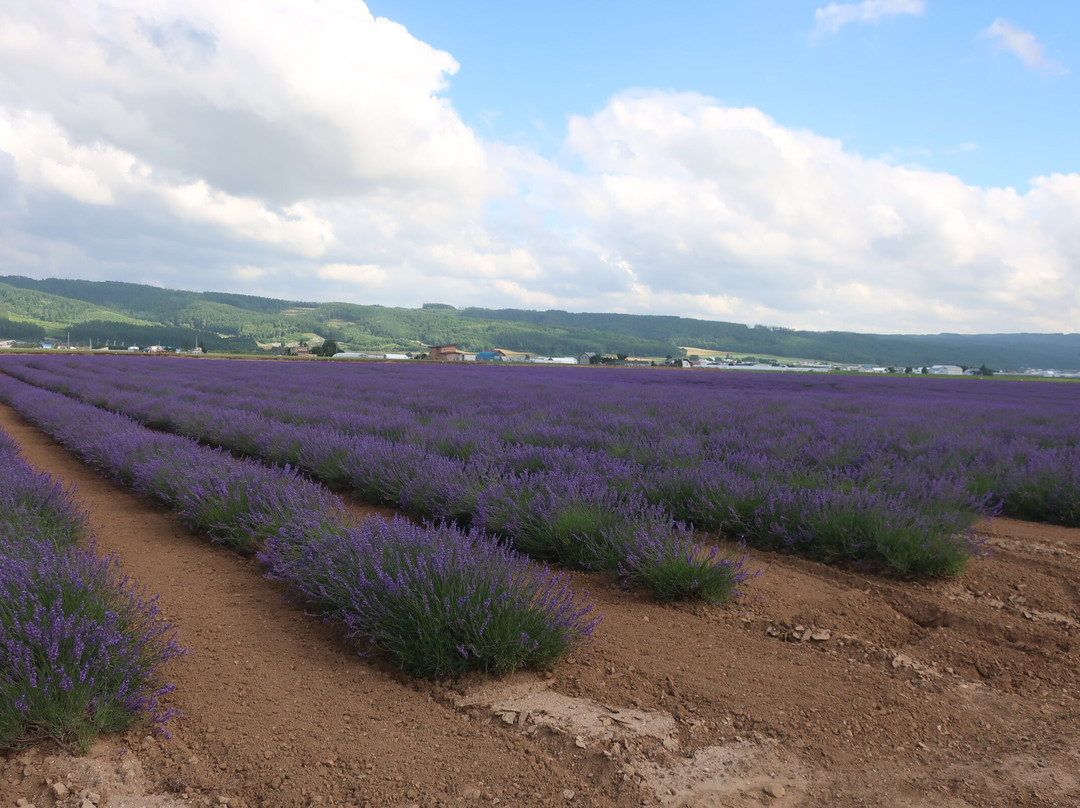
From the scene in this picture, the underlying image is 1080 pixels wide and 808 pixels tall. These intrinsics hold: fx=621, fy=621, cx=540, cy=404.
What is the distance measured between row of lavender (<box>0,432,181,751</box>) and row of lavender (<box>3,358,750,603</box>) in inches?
70.9

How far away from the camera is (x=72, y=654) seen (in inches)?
80.7

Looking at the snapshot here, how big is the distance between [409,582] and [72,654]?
Result: 3.83 ft

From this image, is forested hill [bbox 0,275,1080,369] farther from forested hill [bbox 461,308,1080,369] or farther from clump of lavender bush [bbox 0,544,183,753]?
clump of lavender bush [bbox 0,544,183,753]

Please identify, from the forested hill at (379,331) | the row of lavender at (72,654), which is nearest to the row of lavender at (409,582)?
the row of lavender at (72,654)

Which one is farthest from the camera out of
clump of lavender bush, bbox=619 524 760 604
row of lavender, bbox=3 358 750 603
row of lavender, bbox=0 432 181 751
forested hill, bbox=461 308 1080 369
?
forested hill, bbox=461 308 1080 369

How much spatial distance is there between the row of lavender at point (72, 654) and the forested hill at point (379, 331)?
123870 millimetres

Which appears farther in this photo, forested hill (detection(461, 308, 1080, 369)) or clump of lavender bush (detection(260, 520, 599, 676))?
forested hill (detection(461, 308, 1080, 369))

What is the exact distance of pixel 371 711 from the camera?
2.21 metres

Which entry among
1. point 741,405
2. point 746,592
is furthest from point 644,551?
point 741,405

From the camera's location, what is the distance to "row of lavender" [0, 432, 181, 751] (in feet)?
6.19

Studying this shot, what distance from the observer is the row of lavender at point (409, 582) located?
2.46m

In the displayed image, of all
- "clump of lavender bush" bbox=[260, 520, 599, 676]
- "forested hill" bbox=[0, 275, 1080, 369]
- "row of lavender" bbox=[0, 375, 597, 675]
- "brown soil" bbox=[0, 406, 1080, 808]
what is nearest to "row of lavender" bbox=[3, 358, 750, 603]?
"brown soil" bbox=[0, 406, 1080, 808]

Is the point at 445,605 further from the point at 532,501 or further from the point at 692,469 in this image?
the point at 692,469

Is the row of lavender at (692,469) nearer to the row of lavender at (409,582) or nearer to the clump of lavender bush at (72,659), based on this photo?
the row of lavender at (409,582)
